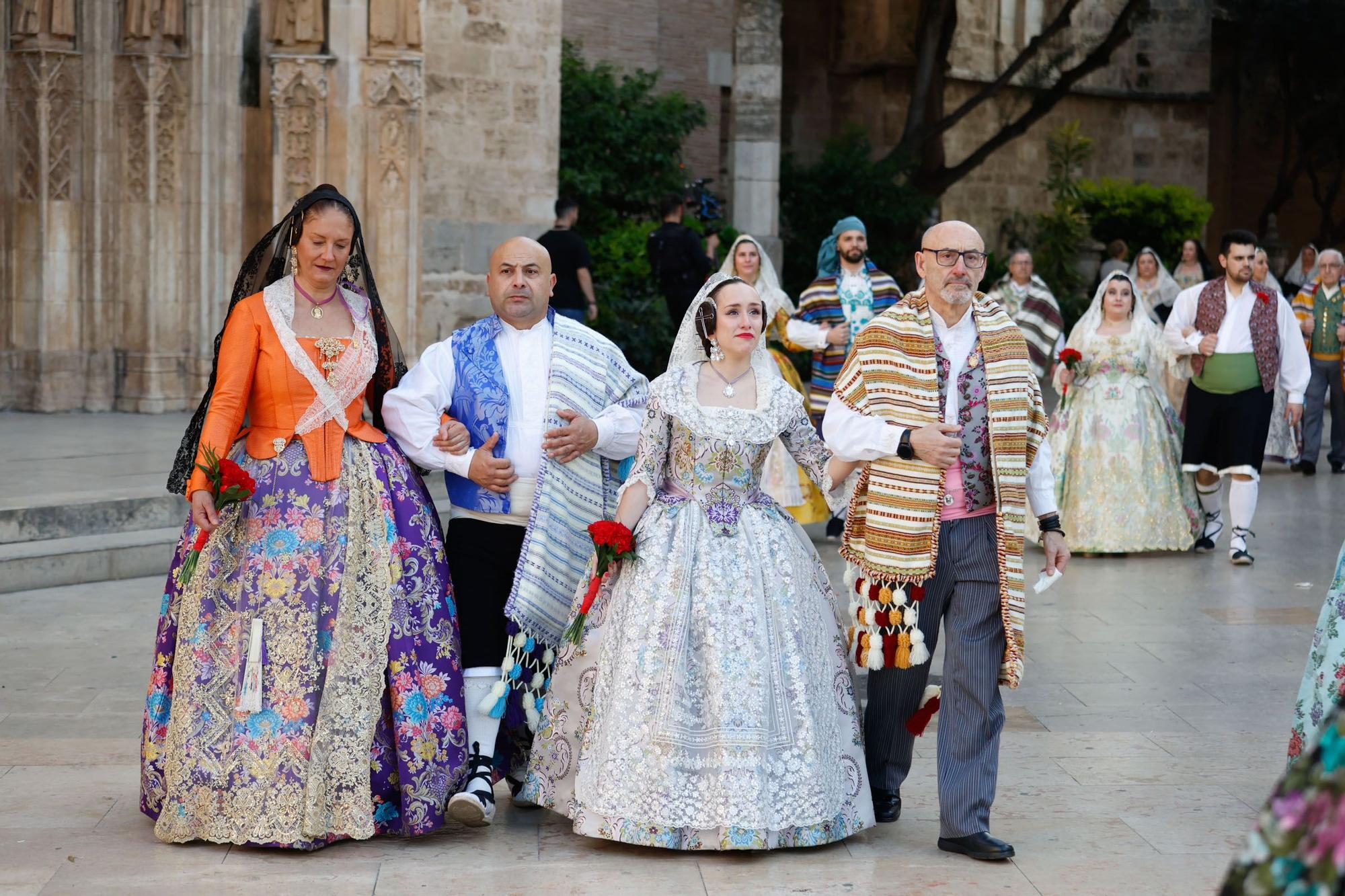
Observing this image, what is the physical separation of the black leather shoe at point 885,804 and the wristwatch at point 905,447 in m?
1.06

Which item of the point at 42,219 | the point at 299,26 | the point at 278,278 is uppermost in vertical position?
the point at 299,26

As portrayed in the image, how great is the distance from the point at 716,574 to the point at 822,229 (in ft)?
69.7

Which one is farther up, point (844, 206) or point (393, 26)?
point (393, 26)

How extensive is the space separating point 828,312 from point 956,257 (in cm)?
580

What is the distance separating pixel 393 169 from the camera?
43.7 ft

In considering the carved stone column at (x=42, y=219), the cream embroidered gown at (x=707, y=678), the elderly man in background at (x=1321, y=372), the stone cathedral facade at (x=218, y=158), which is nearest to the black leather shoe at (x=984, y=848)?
the cream embroidered gown at (x=707, y=678)

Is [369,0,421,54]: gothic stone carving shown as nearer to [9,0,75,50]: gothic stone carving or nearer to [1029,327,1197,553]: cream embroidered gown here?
[9,0,75,50]: gothic stone carving

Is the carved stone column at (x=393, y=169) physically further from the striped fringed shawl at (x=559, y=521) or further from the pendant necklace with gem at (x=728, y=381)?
the pendant necklace with gem at (x=728, y=381)

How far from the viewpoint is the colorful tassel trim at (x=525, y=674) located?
18.0 feet

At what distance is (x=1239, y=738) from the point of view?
22.2ft

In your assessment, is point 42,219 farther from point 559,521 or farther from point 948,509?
point 948,509

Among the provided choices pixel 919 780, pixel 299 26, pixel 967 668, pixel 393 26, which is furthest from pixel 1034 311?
pixel 967 668

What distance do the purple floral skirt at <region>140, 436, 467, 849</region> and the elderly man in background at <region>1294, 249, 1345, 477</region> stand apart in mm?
12780

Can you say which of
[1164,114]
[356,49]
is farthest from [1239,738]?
[1164,114]
